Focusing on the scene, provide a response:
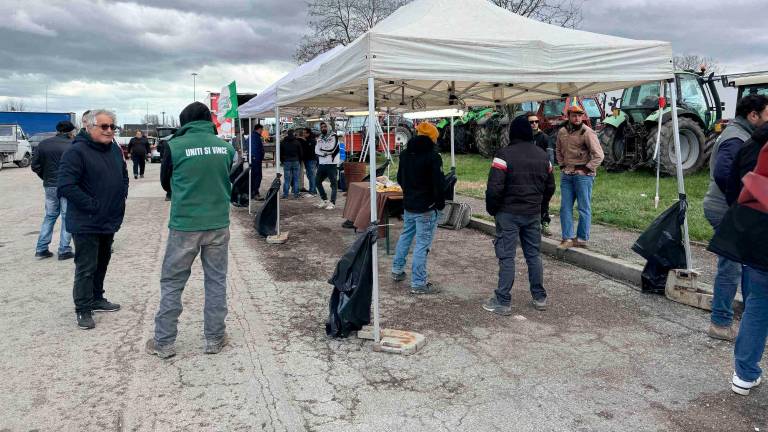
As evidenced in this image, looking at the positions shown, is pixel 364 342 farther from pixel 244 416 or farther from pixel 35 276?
pixel 35 276

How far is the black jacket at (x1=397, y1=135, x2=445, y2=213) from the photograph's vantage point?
5.64 metres

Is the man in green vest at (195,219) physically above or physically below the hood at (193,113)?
below

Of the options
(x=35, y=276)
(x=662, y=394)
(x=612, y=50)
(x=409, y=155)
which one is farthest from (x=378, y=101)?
(x=662, y=394)

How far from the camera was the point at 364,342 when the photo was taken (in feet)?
15.0

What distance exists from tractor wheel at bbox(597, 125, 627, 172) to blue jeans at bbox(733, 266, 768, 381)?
36.1 feet

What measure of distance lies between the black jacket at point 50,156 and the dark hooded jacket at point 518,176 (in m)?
5.71

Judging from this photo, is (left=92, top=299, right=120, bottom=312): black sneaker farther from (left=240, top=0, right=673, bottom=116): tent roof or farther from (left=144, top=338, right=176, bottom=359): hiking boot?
(left=240, top=0, right=673, bottom=116): tent roof

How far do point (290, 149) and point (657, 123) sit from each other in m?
8.64

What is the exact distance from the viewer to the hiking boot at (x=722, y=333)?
14.7ft

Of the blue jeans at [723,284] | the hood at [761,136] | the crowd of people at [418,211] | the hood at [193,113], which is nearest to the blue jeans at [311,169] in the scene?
the crowd of people at [418,211]

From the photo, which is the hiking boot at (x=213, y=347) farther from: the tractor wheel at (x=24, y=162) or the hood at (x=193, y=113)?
the tractor wheel at (x=24, y=162)

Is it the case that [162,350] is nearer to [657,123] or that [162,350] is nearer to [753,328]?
[753,328]

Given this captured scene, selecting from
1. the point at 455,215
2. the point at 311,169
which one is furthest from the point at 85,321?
the point at 311,169

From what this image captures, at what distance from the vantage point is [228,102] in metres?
13.4
